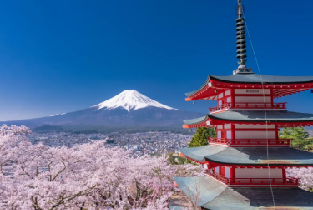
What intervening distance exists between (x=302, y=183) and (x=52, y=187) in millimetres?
18599

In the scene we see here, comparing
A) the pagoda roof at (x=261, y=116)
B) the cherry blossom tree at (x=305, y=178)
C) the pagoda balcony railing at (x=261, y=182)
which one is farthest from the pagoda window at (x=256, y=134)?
the cherry blossom tree at (x=305, y=178)

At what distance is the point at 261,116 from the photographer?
8.82 metres

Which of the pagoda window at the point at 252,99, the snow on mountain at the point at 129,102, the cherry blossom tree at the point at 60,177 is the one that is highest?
the snow on mountain at the point at 129,102

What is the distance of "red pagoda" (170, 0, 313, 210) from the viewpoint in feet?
26.1

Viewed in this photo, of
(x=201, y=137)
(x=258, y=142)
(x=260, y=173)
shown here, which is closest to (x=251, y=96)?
(x=258, y=142)

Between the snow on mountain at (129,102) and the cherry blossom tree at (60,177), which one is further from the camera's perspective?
the snow on mountain at (129,102)

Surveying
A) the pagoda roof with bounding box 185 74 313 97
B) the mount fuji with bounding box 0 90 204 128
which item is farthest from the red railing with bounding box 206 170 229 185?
the mount fuji with bounding box 0 90 204 128

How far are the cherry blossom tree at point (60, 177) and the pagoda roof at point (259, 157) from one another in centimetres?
498

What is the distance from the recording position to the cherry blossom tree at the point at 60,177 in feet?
30.6

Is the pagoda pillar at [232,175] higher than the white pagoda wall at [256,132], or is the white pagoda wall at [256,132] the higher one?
the white pagoda wall at [256,132]

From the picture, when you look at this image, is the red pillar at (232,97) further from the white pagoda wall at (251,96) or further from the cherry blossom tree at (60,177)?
the cherry blossom tree at (60,177)

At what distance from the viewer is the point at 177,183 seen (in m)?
10.9

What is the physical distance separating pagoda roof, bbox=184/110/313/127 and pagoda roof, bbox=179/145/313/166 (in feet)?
3.93

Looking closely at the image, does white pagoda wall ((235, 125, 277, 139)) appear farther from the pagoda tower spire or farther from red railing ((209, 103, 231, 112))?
the pagoda tower spire
